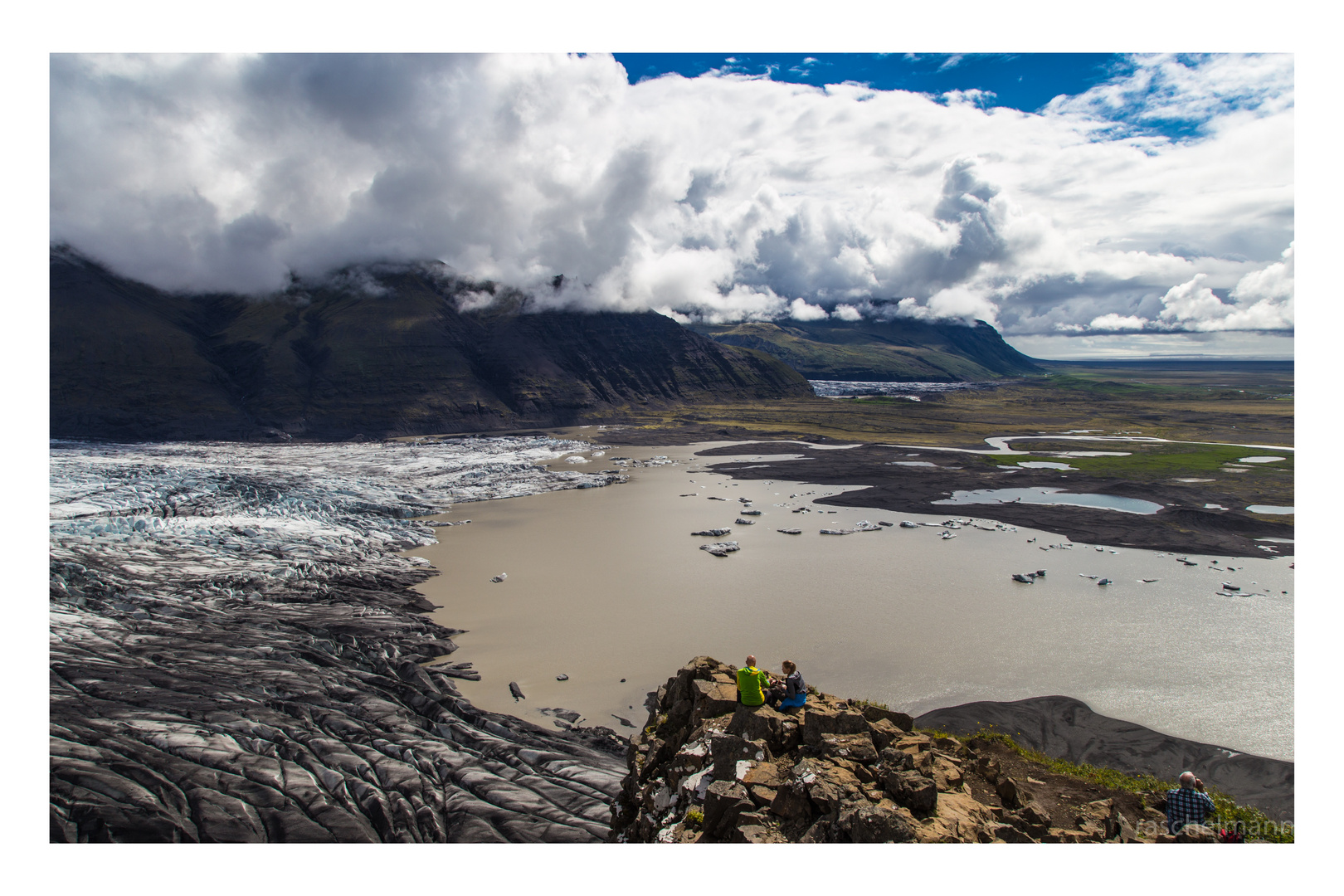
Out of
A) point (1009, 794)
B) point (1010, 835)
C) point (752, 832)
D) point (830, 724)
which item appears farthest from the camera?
point (1009, 794)

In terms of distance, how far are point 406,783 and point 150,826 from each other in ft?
16.5

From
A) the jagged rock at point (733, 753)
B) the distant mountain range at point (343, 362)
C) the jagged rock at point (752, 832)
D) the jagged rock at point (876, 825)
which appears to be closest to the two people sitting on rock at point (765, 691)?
the jagged rock at point (733, 753)

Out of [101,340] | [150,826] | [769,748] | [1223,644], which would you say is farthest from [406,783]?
[101,340]

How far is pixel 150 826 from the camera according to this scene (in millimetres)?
12945

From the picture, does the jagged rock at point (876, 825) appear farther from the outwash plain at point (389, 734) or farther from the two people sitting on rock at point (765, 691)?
the two people sitting on rock at point (765, 691)

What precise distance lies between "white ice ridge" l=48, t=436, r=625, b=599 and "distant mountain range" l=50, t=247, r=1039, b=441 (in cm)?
5282

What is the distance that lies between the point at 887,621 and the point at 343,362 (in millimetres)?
128959

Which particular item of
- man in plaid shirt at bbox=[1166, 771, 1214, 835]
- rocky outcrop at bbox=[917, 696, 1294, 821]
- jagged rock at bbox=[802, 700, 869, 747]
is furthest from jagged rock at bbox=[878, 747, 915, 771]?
rocky outcrop at bbox=[917, 696, 1294, 821]

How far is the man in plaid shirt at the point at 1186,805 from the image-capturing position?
10.9 m

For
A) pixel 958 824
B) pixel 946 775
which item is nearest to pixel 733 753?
pixel 958 824

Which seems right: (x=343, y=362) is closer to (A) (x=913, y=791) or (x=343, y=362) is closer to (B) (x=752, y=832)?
(B) (x=752, y=832)

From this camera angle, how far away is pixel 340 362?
416 feet

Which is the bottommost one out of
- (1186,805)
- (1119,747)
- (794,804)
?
(1119,747)

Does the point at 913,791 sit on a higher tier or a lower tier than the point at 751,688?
lower
